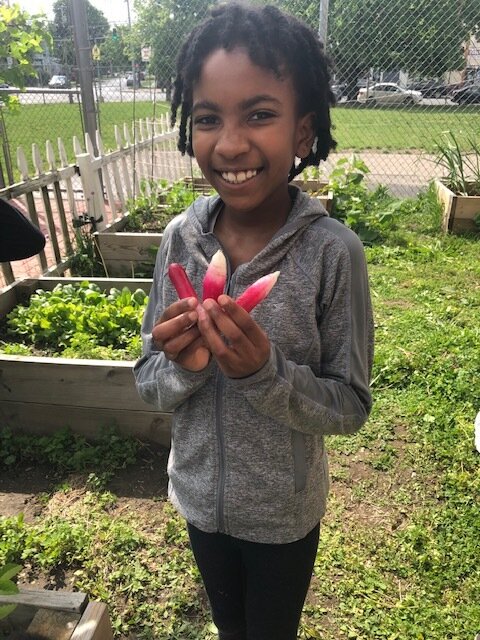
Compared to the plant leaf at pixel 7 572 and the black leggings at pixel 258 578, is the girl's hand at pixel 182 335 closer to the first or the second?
the black leggings at pixel 258 578

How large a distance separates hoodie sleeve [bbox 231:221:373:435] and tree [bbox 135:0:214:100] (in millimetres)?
9000

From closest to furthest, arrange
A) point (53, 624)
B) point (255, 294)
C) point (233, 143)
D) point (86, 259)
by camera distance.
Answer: point (255, 294) → point (233, 143) → point (53, 624) → point (86, 259)

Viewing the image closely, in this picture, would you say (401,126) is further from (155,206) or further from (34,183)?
(34,183)

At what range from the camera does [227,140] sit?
1152 mm

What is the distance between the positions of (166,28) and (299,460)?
33.6 feet

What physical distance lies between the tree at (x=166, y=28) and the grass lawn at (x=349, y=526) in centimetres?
773

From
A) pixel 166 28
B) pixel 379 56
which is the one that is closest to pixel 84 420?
pixel 166 28

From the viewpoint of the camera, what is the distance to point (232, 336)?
93 centimetres

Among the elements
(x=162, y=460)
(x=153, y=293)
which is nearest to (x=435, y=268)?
(x=162, y=460)

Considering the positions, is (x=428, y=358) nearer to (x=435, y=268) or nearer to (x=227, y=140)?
(x=435, y=268)

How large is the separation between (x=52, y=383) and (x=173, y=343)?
232 cm

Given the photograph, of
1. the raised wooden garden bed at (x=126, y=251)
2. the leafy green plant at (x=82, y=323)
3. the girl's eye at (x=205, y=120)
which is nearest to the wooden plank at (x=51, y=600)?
the girl's eye at (x=205, y=120)

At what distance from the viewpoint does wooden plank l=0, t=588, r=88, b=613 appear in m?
1.66

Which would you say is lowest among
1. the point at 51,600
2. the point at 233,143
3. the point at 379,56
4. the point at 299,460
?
the point at 51,600
